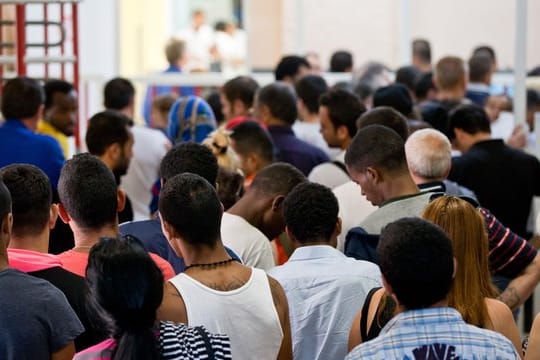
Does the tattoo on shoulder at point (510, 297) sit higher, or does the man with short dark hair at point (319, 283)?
the man with short dark hair at point (319, 283)

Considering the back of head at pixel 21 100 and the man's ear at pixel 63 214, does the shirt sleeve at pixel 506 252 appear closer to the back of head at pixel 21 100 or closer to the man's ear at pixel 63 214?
the man's ear at pixel 63 214

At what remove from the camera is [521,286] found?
511cm

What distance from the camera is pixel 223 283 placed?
152 inches

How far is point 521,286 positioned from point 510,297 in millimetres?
105

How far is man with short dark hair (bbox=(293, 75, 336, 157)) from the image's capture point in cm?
834

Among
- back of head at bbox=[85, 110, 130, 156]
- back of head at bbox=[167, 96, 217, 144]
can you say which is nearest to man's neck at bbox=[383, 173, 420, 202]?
back of head at bbox=[85, 110, 130, 156]

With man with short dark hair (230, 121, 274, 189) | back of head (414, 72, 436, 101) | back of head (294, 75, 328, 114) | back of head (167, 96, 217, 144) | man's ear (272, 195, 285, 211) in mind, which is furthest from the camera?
back of head (414, 72, 436, 101)

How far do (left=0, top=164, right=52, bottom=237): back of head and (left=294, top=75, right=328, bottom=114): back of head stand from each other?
4409 millimetres

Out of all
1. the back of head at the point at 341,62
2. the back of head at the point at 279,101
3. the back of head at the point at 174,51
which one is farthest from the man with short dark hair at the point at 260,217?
the back of head at the point at 174,51

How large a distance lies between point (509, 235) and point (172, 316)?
192 centimetres

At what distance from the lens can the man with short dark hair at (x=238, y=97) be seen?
8.63 metres

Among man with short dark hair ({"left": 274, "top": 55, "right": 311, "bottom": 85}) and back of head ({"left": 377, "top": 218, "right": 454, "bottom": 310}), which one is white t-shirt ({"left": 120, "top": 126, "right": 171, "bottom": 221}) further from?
back of head ({"left": 377, "top": 218, "right": 454, "bottom": 310})

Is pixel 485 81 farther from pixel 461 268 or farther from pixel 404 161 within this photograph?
pixel 461 268

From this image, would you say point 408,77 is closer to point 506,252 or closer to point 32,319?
point 506,252
